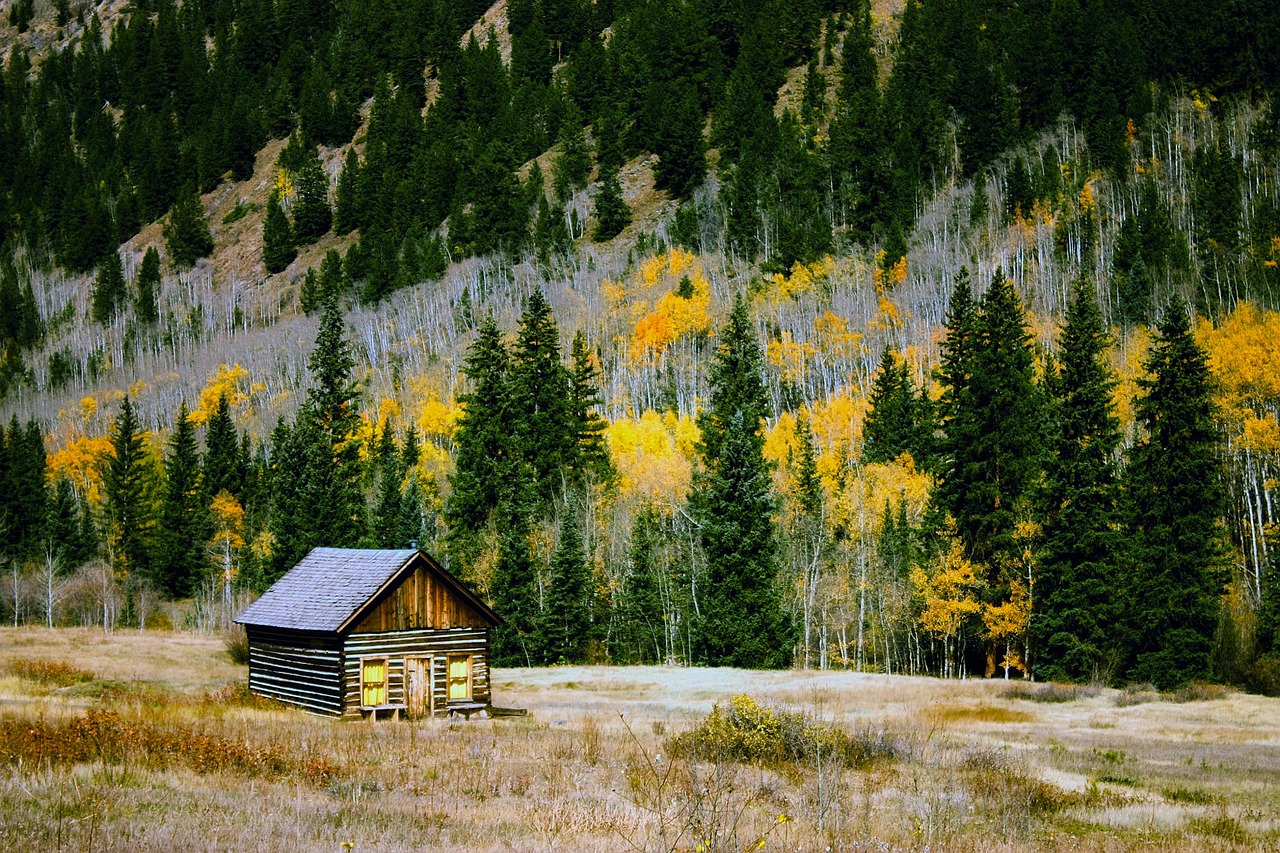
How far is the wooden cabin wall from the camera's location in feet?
106

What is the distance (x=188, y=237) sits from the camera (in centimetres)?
17712

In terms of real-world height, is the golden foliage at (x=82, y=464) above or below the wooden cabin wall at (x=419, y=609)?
above

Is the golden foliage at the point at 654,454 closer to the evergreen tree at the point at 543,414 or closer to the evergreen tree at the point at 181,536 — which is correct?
the evergreen tree at the point at 543,414

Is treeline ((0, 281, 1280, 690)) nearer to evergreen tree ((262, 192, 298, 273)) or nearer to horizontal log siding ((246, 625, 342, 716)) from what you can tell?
horizontal log siding ((246, 625, 342, 716))

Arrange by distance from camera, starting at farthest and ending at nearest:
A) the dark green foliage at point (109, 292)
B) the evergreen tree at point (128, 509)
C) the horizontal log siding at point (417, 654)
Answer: the dark green foliage at point (109, 292) < the evergreen tree at point (128, 509) < the horizontal log siding at point (417, 654)

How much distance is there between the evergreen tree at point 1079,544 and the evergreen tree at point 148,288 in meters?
156

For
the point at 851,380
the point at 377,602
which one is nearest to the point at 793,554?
the point at 377,602

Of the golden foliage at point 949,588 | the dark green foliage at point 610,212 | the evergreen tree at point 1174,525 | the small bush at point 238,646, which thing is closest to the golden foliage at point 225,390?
the dark green foliage at point 610,212

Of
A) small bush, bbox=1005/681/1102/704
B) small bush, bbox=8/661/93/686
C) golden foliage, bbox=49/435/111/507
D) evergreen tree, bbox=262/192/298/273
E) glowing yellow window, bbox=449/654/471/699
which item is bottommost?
small bush, bbox=1005/681/1102/704

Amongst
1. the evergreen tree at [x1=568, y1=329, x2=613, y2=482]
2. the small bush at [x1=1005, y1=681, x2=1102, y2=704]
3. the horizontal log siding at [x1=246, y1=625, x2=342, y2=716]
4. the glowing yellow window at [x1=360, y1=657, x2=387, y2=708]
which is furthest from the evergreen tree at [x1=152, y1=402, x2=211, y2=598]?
the small bush at [x1=1005, y1=681, x2=1102, y2=704]

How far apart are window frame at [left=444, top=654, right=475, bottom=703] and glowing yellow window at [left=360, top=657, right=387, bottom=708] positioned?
2.14 metres

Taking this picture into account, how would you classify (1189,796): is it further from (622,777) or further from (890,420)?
(890,420)

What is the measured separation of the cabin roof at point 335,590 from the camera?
32.0m

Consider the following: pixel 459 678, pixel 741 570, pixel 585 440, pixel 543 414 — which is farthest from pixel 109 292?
pixel 459 678
